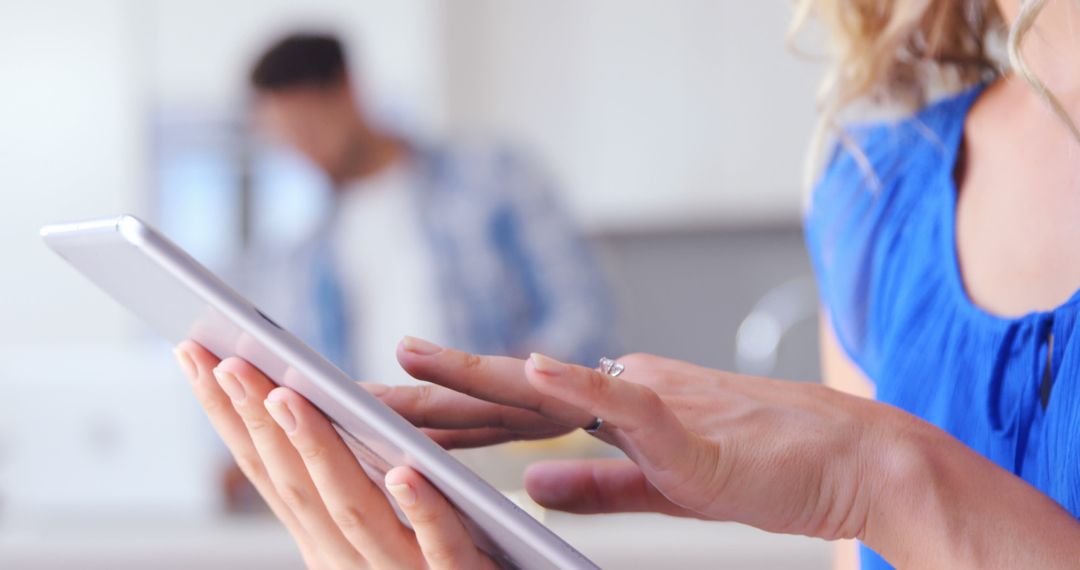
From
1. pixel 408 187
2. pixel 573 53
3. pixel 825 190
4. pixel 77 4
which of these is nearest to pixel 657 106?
pixel 573 53

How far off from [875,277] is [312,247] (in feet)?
6.98

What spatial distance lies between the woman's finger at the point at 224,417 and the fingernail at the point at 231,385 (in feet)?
0.13

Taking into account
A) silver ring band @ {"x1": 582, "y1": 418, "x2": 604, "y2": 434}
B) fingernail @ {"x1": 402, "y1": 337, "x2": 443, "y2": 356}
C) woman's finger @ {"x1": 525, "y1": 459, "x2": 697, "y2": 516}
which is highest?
fingernail @ {"x1": 402, "y1": 337, "x2": 443, "y2": 356}

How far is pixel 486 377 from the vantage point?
0.63 meters

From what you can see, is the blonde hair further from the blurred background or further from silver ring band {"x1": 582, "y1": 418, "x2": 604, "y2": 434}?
the blurred background

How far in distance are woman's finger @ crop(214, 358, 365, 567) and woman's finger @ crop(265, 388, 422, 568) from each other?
0.05 ft

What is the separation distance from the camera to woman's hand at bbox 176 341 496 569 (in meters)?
0.59

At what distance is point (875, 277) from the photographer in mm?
945

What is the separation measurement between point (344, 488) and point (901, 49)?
639 millimetres

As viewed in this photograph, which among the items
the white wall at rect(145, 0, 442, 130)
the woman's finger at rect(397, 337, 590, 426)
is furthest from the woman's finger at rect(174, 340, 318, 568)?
the white wall at rect(145, 0, 442, 130)

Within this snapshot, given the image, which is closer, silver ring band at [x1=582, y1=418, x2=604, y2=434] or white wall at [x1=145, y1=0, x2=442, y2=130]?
silver ring band at [x1=582, y1=418, x2=604, y2=434]

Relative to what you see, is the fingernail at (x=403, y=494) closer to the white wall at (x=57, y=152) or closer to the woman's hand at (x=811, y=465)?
the woman's hand at (x=811, y=465)

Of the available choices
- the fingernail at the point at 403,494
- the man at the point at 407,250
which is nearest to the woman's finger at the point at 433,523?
the fingernail at the point at 403,494

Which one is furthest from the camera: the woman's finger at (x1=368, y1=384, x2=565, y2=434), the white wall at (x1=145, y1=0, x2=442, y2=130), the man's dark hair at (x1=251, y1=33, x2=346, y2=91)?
the white wall at (x1=145, y1=0, x2=442, y2=130)
